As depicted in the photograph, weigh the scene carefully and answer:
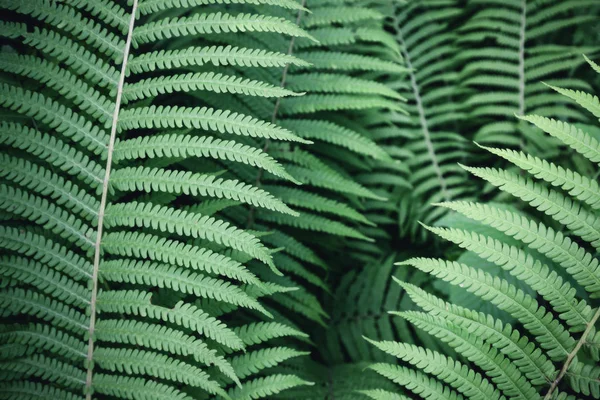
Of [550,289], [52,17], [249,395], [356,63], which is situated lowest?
[249,395]

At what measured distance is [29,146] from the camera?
1.48 metres

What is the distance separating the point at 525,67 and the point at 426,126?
686 mm

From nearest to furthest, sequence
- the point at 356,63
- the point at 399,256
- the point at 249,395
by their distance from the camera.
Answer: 1. the point at 249,395
2. the point at 356,63
3. the point at 399,256

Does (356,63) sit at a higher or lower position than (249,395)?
higher

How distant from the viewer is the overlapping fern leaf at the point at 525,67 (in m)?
2.51

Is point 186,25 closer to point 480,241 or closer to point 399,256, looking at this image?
point 480,241

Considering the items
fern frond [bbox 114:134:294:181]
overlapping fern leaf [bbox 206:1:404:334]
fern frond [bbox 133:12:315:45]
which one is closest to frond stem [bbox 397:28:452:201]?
overlapping fern leaf [bbox 206:1:404:334]

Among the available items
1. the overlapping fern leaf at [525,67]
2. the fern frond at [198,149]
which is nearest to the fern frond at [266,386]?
the fern frond at [198,149]

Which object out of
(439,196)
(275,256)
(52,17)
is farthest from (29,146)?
(439,196)

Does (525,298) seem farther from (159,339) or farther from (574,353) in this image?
(159,339)

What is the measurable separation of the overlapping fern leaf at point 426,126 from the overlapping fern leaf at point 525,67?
0.13 m

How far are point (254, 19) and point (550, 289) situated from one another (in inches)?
50.7

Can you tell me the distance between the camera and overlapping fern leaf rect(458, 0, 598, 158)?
2510 mm

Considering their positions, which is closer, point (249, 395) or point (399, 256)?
point (249, 395)
